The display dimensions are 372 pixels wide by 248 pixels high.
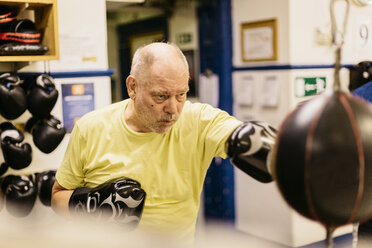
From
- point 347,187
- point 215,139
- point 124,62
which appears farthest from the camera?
point 124,62

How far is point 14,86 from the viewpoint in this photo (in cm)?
263

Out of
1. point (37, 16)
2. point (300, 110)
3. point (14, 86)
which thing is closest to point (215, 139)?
point (300, 110)

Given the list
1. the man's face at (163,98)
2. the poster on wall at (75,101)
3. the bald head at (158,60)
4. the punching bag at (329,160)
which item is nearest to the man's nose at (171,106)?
the man's face at (163,98)

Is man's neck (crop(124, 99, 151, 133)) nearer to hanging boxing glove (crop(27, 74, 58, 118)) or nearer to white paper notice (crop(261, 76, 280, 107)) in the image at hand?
hanging boxing glove (crop(27, 74, 58, 118))

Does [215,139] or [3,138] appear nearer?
[215,139]

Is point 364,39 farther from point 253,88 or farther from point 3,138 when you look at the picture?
point 3,138

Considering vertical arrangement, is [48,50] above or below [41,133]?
above

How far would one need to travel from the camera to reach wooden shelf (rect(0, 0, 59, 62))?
262 cm

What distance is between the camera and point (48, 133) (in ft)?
9.14

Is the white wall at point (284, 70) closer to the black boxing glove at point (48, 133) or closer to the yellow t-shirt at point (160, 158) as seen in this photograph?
the black boxing glove at point (48, 133)

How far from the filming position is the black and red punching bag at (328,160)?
90 cm

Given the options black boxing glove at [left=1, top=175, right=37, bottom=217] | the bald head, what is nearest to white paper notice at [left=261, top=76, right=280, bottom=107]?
black boxing glove at [left=1, top=175, right=37, bottom=217]

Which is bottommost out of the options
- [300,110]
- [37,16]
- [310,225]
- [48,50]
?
[310,225]

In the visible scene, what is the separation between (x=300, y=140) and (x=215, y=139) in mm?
914
